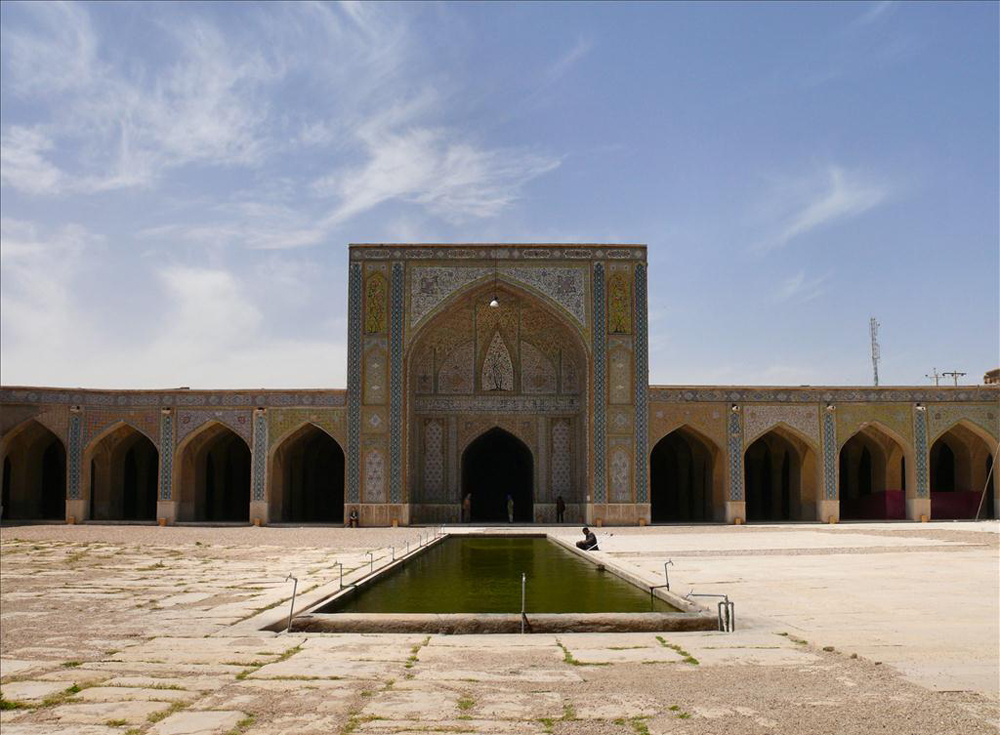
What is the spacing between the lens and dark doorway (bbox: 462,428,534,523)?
77.6ft

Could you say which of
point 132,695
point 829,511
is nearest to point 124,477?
point 829,511

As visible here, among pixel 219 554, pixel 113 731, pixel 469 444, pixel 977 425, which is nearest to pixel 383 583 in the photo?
pixel 219 554

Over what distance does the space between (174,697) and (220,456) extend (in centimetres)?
1987

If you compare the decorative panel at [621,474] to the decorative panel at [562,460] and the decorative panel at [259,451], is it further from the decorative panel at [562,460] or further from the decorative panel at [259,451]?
the decorative panel at [259,451]

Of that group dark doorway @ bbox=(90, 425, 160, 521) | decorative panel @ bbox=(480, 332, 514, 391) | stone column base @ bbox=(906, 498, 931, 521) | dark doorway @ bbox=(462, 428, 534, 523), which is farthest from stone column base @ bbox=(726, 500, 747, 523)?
dark doorway @ bbox=(90, 425, 160, 521)

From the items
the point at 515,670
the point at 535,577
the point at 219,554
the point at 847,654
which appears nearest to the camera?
the point at 515,670

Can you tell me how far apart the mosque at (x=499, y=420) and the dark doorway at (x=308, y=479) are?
96 mm

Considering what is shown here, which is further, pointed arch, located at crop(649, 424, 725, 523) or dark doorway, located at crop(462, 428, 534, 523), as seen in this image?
dark doorway, located at crop(462, 428, 534, 523)

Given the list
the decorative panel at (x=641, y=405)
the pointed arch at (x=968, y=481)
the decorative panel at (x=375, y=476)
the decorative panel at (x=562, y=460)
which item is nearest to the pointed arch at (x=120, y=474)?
the decorative panel at (x=375, y=476)

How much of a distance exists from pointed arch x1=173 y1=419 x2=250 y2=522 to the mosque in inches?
3.1

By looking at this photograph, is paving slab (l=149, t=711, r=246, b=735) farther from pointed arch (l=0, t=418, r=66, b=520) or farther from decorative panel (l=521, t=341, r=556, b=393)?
pointed arch (l=0, t=418, r=66, b=520)

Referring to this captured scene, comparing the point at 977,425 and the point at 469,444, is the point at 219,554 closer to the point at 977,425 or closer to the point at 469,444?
the point at 469,444

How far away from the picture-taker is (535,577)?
33.0ft

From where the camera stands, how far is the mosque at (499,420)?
2000 centimetres
